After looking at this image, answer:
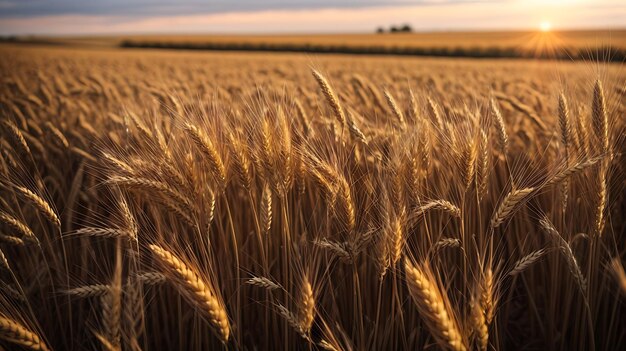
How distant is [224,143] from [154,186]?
1.04ft

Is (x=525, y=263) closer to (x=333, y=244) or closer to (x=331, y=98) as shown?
(x=333, y=244)

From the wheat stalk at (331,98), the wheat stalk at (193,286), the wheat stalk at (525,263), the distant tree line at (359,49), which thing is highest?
the distant tree line at (359,49)

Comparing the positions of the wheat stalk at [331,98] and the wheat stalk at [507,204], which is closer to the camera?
the wheat stalk at [507,204]

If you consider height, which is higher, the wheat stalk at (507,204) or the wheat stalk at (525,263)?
the wheat stalk at (507,204)

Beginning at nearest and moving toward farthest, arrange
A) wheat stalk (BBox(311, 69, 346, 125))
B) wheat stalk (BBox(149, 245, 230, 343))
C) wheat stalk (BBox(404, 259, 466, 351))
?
1. wheat stalk (BBox(404, 259, 466, 351))
2. wheat stalk (BBox(149, 245, 230, 343))
3. wheat stalk (BBox(311, 69, 346, 125))

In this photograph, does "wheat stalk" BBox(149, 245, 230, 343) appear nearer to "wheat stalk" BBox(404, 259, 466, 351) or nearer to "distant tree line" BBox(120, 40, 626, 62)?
"wheat stalk" BBox(404, 259, 466, 351)

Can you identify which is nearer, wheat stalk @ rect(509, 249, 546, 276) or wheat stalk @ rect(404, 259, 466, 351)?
wheat stalk @ rect(404, 259, 466, 351)

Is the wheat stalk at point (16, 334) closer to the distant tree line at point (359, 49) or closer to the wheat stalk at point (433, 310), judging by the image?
the wheat stalk at point (433, 310)

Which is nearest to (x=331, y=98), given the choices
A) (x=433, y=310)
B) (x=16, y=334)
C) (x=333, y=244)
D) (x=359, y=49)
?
(x=333, y=244)

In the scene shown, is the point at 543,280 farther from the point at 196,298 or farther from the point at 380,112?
the point at 380,112

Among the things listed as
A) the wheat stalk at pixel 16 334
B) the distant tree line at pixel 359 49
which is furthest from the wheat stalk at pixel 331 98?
the distant tree line at pixel 359 49

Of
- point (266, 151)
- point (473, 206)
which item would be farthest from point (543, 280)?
point (266, 151)

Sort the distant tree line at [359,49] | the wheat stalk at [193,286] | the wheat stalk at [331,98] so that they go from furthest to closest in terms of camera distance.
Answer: the distant tree line at [359,49], the wheat stalk at [331,98], the wheat stalk at [193,286]

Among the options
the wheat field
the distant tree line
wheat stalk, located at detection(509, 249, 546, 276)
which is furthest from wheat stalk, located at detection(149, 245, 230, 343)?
the distant tree line
